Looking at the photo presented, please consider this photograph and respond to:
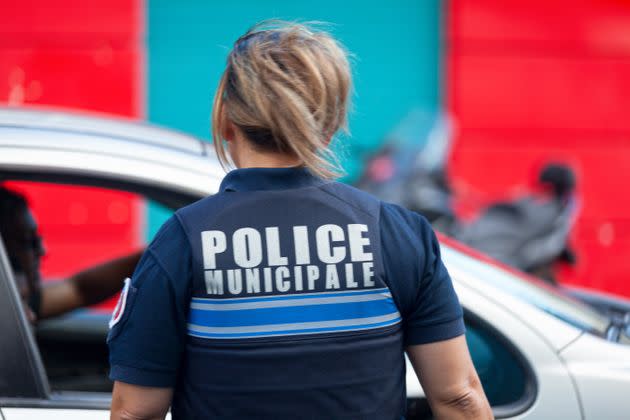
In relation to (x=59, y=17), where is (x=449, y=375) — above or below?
below

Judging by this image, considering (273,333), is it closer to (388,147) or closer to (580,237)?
(388,147)

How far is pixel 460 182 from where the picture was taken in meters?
6.88

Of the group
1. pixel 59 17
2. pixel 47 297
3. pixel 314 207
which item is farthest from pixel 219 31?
pixel 314 207

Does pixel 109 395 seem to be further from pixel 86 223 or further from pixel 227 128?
pixel 86 223

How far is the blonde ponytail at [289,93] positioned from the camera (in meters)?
1.39

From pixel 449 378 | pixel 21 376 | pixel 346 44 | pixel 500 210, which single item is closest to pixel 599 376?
pixel 449 378

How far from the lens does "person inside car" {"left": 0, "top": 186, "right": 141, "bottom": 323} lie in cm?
240

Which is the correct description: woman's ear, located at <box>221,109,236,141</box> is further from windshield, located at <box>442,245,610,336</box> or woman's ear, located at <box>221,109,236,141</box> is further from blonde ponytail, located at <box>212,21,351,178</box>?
windshield, located at <box>442,245,610,336</box>

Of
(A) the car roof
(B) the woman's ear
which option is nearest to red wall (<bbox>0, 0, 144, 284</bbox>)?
(A) the car roof

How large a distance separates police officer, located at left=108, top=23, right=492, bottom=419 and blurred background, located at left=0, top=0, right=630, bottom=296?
16.6 ft

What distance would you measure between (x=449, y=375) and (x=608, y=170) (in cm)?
593

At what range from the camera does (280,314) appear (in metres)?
1.41

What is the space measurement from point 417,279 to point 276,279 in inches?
9.6

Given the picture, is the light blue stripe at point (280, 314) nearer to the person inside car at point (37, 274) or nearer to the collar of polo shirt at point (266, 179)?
the collar of polo shirt at point (266, 179)
